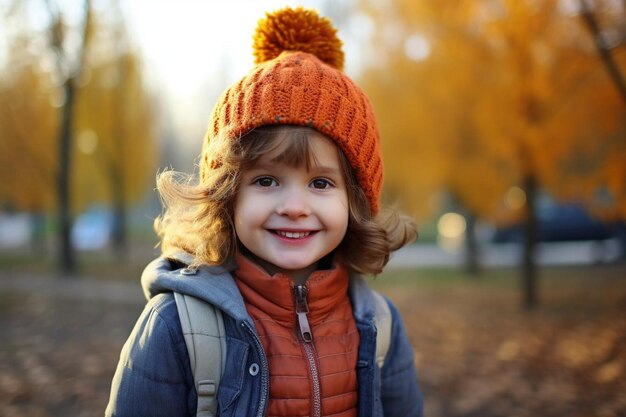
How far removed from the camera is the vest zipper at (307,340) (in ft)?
5.36

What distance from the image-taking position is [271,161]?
5.43 ft

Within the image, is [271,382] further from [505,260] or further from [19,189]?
[19,189]

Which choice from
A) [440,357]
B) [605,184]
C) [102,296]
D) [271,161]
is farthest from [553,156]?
[102,296]

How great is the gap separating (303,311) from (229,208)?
0.45m

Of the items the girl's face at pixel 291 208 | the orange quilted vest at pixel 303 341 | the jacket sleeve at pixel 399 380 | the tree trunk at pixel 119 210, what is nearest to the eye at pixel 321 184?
the girl's face at pixel 291 208

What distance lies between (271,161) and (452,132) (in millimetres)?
7835

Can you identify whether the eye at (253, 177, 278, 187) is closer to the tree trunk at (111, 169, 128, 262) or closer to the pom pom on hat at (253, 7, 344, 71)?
the pom pom on hat at (253, 7, 344, 71)

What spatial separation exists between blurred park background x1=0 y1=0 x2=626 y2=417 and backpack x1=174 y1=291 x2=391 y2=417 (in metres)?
0.80

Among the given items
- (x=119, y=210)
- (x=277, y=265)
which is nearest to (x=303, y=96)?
(x=277, y=265)

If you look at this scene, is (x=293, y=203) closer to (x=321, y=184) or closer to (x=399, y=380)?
(x=321, y=184)

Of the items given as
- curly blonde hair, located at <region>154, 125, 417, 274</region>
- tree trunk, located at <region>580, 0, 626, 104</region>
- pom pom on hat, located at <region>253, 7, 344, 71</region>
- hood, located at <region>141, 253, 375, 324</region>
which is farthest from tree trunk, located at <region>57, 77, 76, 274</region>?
hood, located at <region>141, 253, 375, 324</region>

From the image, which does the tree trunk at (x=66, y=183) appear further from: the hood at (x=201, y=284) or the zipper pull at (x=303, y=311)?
the zipper pull at (x=303, y=311)

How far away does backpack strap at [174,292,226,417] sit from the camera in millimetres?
1526

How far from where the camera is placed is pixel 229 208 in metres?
1.84
